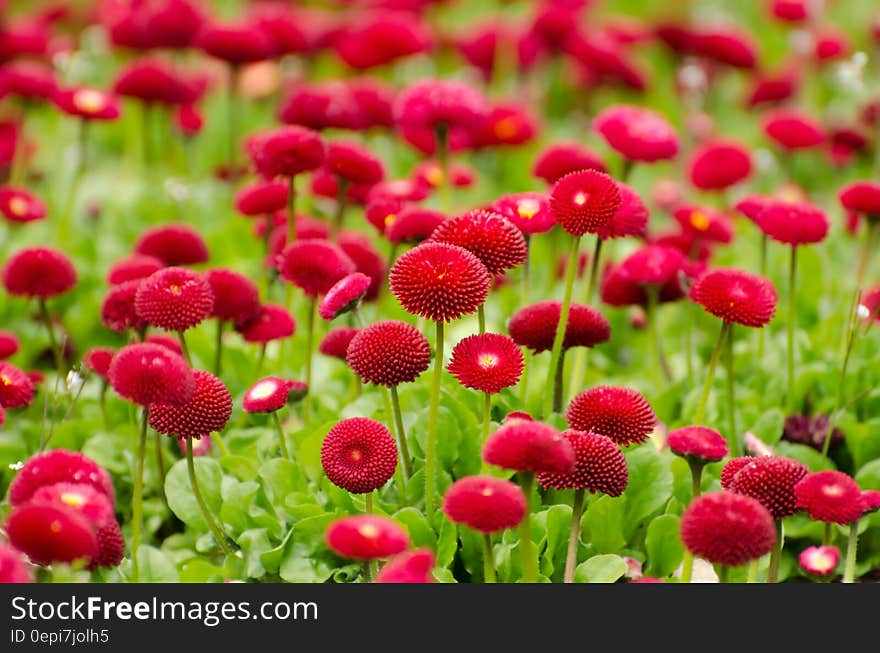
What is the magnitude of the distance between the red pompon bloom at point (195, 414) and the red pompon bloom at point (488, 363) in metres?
0.44

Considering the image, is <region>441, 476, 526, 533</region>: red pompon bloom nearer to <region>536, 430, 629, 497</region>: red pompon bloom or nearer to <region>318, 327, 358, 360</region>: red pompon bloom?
<region>536, 430, 629, 497</region>: red pompon bloom

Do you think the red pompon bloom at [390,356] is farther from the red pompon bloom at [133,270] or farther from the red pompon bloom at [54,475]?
the red pompon bloom at [133,270]

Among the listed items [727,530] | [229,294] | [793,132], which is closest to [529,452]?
[727,530]

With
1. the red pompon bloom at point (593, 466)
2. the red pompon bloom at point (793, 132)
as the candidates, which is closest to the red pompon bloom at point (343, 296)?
the red pompon bloom at point (593, 466)

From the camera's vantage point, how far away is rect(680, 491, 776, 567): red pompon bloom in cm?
189

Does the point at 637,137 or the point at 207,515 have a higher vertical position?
the point at 637,137

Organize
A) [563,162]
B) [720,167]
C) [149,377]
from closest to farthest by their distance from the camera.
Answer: [149,377], [563,162], [720,167]

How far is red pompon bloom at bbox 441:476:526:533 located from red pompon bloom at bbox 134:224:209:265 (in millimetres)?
1624

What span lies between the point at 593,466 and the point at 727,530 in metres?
0.33

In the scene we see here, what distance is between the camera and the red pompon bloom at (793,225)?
2.79m

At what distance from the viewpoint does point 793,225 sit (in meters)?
2.79

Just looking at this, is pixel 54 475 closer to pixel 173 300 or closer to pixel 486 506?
pixel 173 300

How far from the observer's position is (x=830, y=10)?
7.34 m

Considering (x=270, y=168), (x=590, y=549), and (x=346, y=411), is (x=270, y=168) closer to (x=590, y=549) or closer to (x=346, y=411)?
(x=346, y=411)
